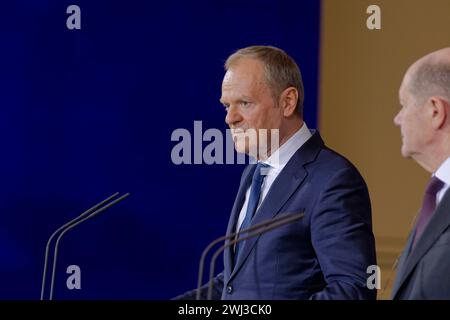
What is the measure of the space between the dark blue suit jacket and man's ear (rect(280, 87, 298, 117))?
0.16 metres

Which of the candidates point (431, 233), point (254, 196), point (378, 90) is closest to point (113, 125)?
point (378, 90)

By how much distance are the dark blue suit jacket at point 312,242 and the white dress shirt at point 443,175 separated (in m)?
0.37

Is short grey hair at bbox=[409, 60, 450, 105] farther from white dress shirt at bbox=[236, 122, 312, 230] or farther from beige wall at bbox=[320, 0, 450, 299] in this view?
Result: beige wall at bbox=[320, 0, 450, 299]

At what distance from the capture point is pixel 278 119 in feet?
9.25

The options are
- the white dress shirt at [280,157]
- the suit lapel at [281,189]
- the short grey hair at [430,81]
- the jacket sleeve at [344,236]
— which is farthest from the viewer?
the white dress shirt at [280,157]

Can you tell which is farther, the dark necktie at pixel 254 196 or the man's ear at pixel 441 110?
the dark necktie at pixel 254 196

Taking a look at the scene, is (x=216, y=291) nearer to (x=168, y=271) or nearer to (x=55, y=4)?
(x=168, y=271)

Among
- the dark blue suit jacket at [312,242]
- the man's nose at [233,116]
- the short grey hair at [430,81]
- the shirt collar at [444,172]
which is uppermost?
the short grey hair at [430,81]

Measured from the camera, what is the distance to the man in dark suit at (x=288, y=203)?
247cm

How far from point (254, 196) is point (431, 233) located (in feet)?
2.74

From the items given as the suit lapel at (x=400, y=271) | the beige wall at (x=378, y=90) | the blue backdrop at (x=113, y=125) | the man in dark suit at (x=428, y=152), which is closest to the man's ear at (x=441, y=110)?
the man in dark suit at (x=428, y=152)

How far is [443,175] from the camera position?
6.88 ft

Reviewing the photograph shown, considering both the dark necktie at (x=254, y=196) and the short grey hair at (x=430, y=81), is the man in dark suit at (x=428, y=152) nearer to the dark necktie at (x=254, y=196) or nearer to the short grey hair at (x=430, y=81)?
the short grey hair at (x=430, y=81)

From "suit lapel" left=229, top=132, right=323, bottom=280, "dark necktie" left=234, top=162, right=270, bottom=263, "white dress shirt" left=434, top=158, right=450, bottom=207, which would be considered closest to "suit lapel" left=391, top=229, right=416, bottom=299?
"white dress shirt" left=434, top=158, right=450, bottom=207
